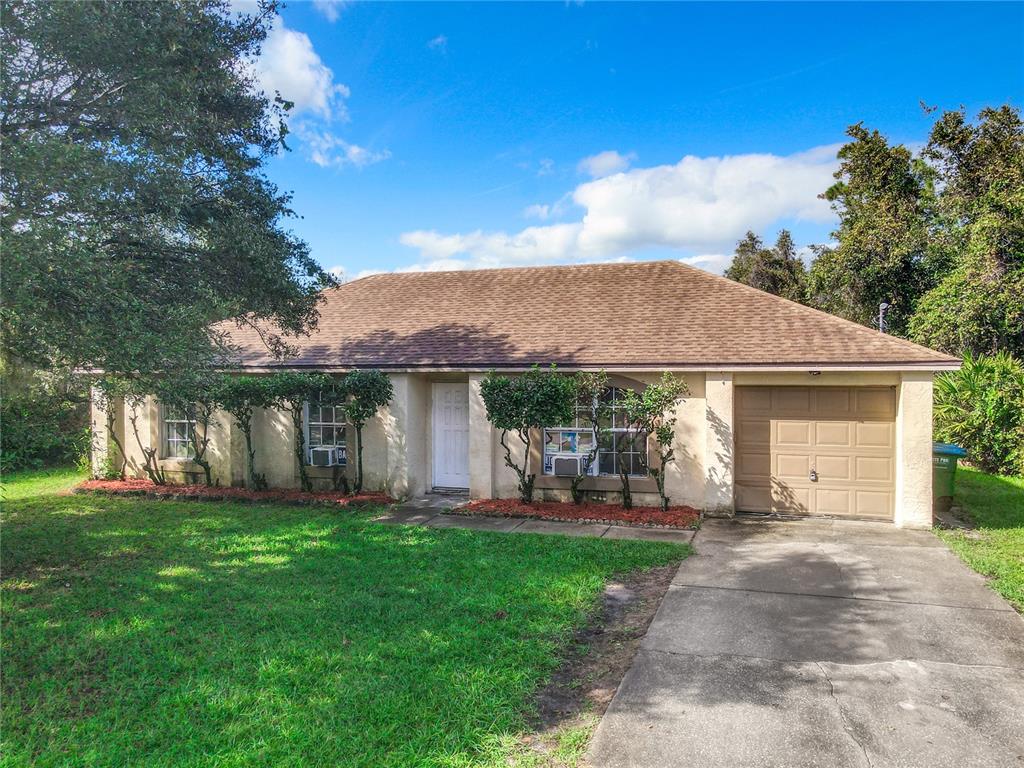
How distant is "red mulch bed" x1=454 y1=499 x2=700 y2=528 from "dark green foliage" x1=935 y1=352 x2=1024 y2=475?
29.3 ft

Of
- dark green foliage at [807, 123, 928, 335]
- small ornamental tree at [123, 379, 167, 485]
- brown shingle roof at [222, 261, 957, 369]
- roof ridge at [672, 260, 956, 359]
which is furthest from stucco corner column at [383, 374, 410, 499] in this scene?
dark green foliage at [807, 123, 928, 335]

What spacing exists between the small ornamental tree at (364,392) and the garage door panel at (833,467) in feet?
27.0

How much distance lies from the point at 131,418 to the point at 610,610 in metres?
12.7

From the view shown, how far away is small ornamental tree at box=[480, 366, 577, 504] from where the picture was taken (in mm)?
10250

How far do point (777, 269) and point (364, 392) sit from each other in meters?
32.5

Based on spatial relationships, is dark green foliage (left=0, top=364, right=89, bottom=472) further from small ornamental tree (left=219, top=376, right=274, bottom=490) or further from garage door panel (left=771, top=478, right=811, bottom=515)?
garage door panel (left=771, top=478, right=811, bottom=515)

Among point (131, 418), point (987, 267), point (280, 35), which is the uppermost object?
point (280, 35)

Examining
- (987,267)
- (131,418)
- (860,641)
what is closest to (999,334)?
(987,267)

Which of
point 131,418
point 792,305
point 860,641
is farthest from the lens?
point 131,418

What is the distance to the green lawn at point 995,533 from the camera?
692 cm

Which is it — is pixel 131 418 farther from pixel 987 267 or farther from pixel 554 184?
pixel 987 267

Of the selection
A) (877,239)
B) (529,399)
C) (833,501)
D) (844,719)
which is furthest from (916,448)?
(877,239)

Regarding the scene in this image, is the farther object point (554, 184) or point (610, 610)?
point (554, 184)

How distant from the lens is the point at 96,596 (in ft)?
21.2
